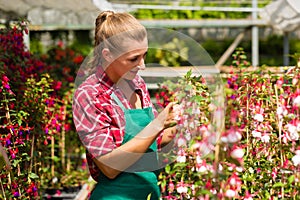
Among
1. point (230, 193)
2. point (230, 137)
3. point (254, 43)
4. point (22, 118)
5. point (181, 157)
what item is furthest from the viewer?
point (254, 43)

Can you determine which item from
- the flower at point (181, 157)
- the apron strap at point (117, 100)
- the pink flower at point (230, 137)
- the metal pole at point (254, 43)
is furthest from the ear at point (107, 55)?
the metal pole at point (254, 43)

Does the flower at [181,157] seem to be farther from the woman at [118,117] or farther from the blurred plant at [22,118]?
the blurred plant at [22,118]

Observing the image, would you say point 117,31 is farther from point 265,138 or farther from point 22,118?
point 22,118

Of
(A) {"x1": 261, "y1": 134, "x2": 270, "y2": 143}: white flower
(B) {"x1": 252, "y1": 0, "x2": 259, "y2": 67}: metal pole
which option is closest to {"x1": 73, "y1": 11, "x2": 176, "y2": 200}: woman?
(A) {"x1": 261, "y1": 134, "x2": 270, "y2": 143}: white flower

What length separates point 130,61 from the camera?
89.8 inches

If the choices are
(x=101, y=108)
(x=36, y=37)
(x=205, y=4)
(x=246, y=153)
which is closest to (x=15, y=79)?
(x=246, y=153)

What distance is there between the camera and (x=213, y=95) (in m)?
2.46

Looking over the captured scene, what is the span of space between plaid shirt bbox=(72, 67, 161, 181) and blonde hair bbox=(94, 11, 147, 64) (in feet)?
0.41

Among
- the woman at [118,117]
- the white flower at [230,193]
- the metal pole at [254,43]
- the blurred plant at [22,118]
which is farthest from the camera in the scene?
the metal pole at [254,43]

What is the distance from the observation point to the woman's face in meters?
2.26

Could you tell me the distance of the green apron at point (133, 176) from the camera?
2.39 meters

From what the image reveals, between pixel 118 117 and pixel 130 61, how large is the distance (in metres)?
0.22

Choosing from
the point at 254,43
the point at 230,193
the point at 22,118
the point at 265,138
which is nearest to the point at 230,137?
the point at 230,193

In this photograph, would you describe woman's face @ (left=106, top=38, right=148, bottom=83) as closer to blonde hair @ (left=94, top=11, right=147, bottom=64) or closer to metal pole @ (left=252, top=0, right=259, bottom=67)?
blonde hair @ (left=94, top=11, right=147, bottom=64)
